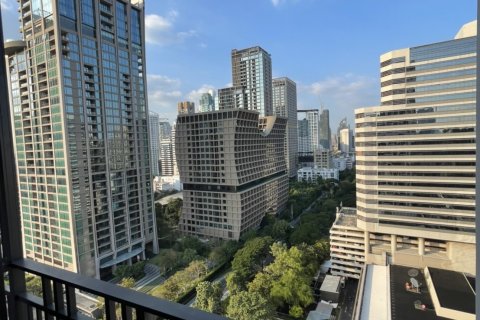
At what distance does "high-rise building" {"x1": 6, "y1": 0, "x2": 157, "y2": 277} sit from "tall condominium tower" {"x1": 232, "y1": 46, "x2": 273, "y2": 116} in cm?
759

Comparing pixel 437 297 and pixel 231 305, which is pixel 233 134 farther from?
pixel 437 297

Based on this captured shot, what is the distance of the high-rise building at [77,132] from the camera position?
698cm

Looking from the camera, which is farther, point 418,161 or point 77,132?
point 77,132

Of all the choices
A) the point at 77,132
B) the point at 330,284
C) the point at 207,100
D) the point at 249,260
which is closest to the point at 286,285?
the point at 249,260

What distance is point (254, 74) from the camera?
1597 centimetres

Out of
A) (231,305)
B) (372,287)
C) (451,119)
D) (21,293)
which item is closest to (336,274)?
(372,287)

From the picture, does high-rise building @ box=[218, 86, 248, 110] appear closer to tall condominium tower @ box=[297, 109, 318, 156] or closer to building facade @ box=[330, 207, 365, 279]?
building facade @ box=[330, 207, 365, 279]

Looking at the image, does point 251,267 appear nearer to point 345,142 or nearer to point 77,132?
point 77,132

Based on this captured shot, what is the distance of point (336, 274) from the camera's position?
7.45m

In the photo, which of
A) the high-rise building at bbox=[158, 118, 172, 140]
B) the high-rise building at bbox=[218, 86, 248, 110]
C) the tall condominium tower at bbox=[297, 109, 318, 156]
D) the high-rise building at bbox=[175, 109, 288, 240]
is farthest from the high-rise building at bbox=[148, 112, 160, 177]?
the tall condominium tower at bbox=[297, 109, 318, 156]

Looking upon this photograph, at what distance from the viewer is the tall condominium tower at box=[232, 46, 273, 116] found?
49.8 feet

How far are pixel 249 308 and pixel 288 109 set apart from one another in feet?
58.3

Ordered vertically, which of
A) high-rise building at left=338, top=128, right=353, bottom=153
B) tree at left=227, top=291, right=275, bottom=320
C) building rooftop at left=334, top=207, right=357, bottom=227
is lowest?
tree at left=227, top=291, right=275, bottom=320

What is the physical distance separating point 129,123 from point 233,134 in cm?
345
